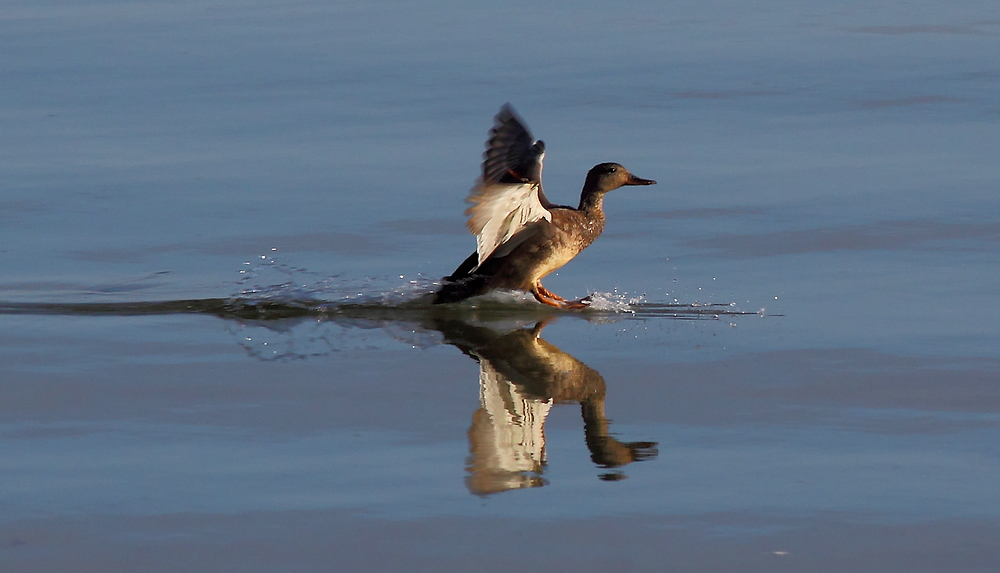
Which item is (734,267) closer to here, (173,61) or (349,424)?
(349,424)

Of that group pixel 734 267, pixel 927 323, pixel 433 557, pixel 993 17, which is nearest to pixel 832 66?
pixel 993 17

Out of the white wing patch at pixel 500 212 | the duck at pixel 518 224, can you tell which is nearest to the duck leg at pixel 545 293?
the duck at pixel 518 224

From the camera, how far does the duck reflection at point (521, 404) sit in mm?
4371

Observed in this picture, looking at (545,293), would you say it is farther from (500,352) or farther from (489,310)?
(500,352)

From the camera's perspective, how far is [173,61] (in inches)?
454

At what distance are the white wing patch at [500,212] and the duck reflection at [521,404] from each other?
589mm

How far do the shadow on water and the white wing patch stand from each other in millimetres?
306

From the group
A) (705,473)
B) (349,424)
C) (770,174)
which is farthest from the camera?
(770,174)

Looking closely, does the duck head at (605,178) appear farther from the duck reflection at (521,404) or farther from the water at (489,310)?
the duck reflection at (521,404)

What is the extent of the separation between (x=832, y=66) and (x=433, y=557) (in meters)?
8.19

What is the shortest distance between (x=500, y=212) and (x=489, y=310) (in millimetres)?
456

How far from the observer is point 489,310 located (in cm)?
677

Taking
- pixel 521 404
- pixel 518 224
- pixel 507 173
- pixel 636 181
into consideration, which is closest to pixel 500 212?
pixel 518 224

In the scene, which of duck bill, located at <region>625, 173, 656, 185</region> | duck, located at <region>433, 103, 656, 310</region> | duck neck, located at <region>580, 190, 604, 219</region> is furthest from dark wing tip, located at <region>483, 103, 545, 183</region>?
duck bill, located at <region>625, 173, 656, 185</region>
